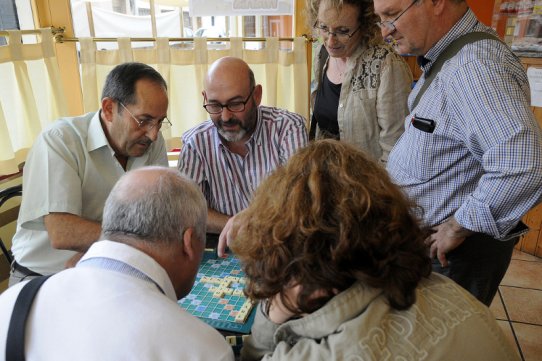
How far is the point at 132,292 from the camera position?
2.60 feet

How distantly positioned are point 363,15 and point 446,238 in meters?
1.14

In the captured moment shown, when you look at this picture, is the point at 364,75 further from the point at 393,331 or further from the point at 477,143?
the point at 393,331

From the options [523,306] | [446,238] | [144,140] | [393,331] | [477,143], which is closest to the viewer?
[393,331]

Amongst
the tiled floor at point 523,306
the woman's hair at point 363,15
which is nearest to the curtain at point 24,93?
the woman's hair at point 363,15

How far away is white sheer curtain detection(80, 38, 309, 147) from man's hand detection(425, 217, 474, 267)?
180 cm

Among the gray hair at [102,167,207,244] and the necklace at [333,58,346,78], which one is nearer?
the gray hair at [102,167,207,244]

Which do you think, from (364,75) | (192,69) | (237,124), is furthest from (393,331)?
(192,69)

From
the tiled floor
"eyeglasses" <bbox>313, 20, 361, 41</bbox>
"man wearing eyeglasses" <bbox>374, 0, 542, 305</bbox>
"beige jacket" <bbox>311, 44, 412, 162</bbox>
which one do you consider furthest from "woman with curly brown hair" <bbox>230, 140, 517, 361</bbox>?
the tiled floor

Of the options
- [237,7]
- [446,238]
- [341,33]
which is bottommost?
[446,238]

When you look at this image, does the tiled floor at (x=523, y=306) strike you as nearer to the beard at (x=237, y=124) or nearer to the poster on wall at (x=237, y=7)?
the beard at (x=237, y=124)

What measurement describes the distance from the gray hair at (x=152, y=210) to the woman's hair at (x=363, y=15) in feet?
4.12

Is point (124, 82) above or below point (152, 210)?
above

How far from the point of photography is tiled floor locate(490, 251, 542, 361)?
2346 mm

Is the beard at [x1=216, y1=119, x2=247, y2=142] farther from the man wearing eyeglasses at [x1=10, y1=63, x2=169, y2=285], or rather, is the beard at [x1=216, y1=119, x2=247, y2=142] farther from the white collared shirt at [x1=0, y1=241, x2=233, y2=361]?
the white collared shirt at [x1=0, y1=241, x2=233, y2=361]
